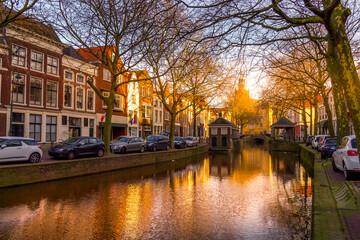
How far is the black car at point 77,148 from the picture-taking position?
1789 centimetres

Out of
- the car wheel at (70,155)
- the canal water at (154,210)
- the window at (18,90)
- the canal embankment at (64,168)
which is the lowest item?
the canal water at (154,210)

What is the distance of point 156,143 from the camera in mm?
28984

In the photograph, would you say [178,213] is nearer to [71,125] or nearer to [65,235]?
[65,235]

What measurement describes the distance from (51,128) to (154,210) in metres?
23.7

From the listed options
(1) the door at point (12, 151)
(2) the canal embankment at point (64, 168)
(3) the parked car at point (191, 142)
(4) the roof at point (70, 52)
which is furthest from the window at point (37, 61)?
(3) the parked car at point (191, 142)

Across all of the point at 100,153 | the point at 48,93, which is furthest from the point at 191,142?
the point at 100,153

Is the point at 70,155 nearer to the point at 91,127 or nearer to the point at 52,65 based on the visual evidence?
the point at 52,65

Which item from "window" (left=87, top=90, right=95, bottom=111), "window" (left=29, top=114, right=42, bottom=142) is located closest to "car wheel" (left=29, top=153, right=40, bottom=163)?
"window" (left=29, top=114, right=42, bottom=142)

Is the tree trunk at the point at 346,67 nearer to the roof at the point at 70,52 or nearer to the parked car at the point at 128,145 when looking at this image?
the parked car at the point at 128,145

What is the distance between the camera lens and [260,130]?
397 feet

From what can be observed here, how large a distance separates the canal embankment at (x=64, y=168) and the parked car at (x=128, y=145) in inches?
85.1

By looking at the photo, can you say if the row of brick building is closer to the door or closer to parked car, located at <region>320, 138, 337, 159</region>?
the door

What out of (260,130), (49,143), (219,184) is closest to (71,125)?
(49,143)

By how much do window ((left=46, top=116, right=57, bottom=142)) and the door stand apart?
14598mm
